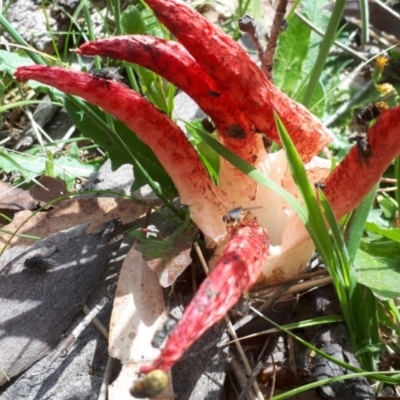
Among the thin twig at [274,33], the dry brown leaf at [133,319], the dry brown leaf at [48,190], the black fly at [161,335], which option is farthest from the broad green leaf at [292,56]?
the black fly at [161,335]

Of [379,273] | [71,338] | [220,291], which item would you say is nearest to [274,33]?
[379,273]

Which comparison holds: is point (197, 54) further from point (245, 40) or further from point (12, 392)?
point (245, 40)

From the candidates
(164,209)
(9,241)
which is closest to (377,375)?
(164,209)

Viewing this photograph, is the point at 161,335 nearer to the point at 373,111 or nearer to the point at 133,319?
the point at 133,319

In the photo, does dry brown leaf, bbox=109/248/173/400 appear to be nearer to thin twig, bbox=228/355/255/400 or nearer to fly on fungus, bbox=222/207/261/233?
thin twig, bbox=228/355/255/400

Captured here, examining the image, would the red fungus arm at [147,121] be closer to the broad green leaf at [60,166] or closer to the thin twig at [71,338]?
the thin twig at [71,338]

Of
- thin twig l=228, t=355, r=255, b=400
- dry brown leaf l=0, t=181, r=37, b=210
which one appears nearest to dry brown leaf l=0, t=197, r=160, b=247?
dry brown leaf l=0, t=181, r=37, b=210

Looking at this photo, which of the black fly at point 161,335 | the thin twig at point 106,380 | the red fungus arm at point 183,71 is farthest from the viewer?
the thin twig at point 106,380

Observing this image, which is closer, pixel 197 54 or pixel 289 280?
pixel 197 54
